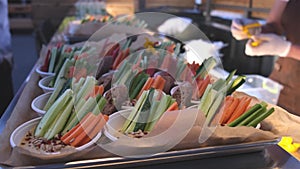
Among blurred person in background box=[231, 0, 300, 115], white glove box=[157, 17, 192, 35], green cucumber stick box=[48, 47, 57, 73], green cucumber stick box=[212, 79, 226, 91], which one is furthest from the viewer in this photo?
blurred person in background box=[231, 0, 300, 115]

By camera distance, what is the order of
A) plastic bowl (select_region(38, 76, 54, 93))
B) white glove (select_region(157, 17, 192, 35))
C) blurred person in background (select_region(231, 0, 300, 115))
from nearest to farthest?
plastic bowl (select_region(38, 76, 54, 93)), white glove (select_region(157, 17, 192, 35)), blurred person in background (select_region(231, 0, 300, 115))

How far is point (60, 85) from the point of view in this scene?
1211 millimetres

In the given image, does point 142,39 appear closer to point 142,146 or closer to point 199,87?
point 199,87

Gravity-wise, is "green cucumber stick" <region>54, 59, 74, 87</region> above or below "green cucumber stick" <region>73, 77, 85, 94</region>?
below

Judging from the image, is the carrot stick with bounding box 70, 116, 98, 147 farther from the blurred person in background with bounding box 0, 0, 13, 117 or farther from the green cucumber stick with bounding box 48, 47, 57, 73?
the blurred person in background with bounding box 0, 0, 13, 117

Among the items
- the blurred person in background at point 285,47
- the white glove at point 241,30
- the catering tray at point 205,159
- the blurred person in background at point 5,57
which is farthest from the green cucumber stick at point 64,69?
the white glove at point 241,30

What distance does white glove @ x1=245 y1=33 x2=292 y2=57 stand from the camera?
6.26 ft

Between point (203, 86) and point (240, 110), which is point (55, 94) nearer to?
point (203, 86)

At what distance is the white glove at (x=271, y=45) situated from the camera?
1.91 m

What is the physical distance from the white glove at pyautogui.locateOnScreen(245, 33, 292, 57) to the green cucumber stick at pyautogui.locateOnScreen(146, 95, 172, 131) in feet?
3.90

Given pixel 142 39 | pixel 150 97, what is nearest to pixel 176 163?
pixel 150 97

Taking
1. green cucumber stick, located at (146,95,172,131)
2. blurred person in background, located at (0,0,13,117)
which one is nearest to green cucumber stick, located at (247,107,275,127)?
green cucumber stick, located at (146,95,172,131)

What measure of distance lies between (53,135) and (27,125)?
114 mm

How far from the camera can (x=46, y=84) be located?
1.37 meters
